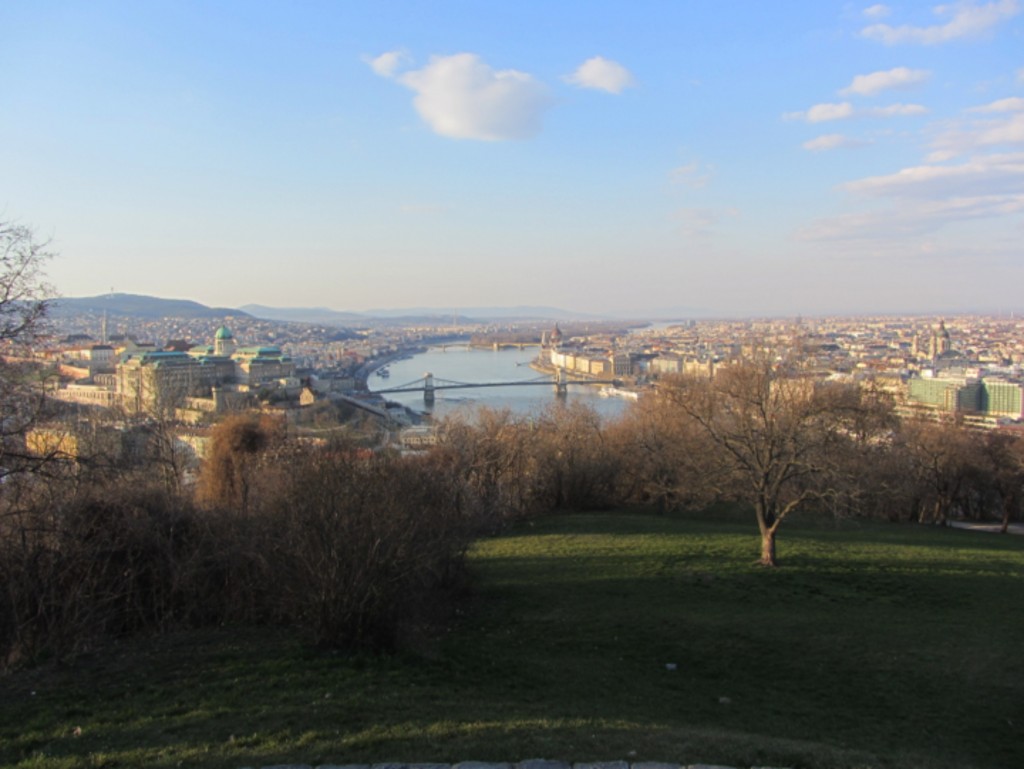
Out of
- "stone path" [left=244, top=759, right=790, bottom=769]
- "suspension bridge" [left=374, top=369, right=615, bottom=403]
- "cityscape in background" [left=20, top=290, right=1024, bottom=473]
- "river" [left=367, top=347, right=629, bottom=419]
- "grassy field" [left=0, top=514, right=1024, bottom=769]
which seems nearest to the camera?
"stone path" [left=244, top=759, right=790, bottom=769]

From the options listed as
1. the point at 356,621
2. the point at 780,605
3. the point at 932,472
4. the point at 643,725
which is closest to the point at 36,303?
the point at 356,621

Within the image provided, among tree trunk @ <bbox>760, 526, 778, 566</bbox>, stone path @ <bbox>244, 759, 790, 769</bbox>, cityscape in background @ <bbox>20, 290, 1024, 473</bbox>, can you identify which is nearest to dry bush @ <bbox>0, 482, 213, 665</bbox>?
cityscape in background @ <bbox>20, 290, 1024, 473</bbox>

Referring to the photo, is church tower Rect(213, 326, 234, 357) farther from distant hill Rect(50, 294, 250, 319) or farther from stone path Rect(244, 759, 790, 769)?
stone path Rect(244, 759, 790, 769)

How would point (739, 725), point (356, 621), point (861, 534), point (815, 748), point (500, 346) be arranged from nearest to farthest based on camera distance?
1. point (815, 748)
2. point (739, 725)
3. point (356, 621)
4. point (861, 534)
5. point (500, 346)

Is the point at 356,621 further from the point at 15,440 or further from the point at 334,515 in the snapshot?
the point at 15,440

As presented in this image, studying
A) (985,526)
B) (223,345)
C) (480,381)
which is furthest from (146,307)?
(985,526)

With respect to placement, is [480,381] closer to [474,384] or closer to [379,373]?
[474,384]

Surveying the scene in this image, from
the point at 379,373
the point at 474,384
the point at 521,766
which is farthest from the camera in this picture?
the point at 379,373
